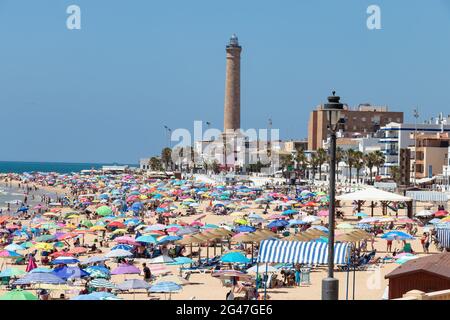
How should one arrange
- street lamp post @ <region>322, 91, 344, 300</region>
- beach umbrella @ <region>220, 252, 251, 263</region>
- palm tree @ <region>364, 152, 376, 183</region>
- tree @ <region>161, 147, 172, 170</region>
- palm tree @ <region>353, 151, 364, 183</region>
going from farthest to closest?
1. tree @ <region>161, 147, 172, 170</region>
2. palm tree @ <region>353, 151, 364, 183</region>
3. palm tree @ <region>364, 152, 376, 183</region>
4. beach umbrella @ <region>220, 252, 251, 263</region>
5. street lamp post @ <region>322, 91, 344, 300</region>

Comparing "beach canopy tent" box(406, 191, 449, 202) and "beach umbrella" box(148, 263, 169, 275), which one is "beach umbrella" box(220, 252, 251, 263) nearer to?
"beach umbrella" box(148, 263, 169, 275)

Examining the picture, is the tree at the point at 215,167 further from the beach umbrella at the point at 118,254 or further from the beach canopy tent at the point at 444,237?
the beach umbrella at the point at 118,254

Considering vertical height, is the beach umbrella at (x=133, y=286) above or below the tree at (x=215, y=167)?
above

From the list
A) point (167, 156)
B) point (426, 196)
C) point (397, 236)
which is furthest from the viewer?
point (167, 156)

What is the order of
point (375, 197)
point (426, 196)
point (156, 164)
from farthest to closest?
point (156, 164)
point (426, 196)
point (375, 197)

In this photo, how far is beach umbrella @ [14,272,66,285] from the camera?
61.9 feet

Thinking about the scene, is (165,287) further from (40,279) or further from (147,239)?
(147,239)

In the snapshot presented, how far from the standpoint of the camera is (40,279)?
18922 millimetres

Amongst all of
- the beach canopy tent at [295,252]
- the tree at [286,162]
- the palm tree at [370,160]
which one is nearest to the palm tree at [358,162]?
the palm tree at [370,160]

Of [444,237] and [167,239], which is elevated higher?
[444,237]

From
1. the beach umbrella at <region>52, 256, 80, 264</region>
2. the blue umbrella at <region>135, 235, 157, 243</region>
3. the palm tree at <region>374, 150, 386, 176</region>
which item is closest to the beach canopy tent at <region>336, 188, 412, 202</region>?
the blue umbrella at <region>135, 235, 157, 243</region>

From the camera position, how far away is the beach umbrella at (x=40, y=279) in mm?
18859

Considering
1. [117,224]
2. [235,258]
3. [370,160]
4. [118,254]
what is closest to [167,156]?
[370,160]
